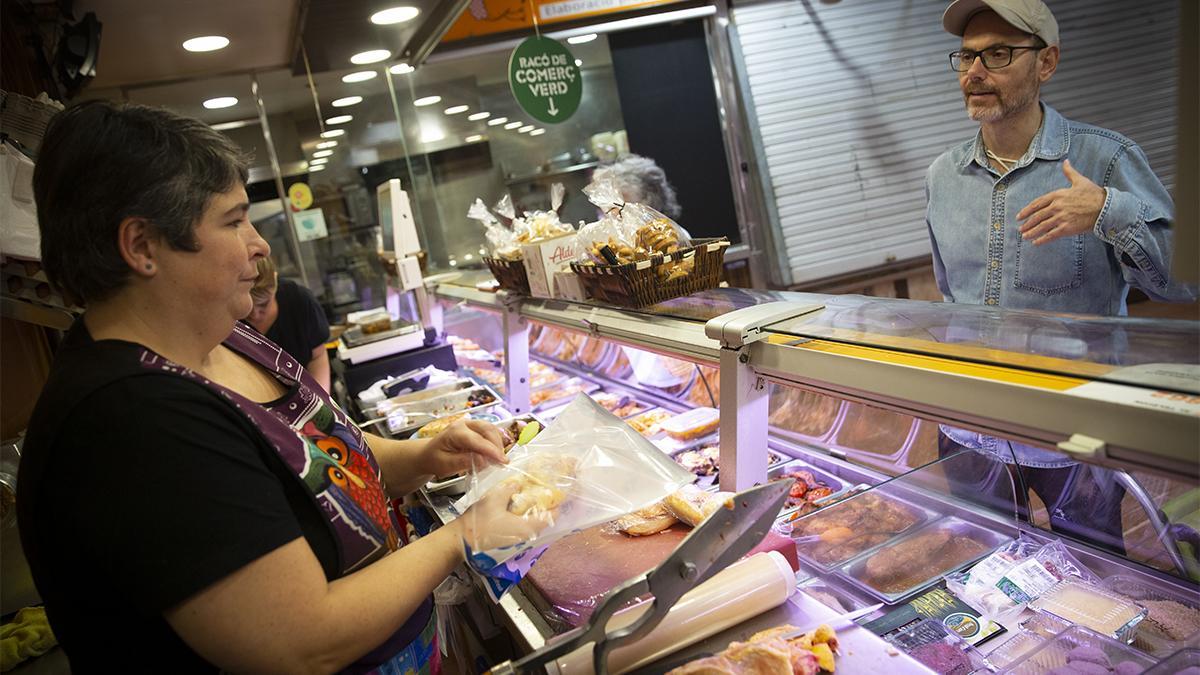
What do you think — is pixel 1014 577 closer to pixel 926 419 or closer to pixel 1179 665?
pixel 1179 665

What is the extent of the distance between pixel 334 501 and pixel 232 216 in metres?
0.57

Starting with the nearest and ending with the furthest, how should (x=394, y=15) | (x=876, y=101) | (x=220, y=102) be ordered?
(x=394, y=15) → (x=876, y=101) → (x=220, y=102)

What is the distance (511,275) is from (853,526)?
185cm

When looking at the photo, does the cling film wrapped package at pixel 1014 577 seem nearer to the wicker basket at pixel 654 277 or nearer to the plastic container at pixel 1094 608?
the plastic container at pixel 1094 608

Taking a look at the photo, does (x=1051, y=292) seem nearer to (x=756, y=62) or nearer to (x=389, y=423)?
(x=389, y=423)

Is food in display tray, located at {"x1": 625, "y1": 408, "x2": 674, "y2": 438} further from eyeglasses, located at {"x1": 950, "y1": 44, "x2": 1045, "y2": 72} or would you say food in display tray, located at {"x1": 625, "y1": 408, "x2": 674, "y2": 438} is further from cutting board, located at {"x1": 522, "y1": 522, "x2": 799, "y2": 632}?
eyeglasses, located at {"x1": 950, "y1": 44, "x2": 1045, "y2": 72}

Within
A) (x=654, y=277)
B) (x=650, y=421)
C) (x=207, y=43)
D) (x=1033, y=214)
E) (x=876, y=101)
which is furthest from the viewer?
(x=876, y=101)

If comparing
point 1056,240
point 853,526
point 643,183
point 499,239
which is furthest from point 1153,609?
point 643,183

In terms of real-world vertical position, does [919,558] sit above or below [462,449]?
below

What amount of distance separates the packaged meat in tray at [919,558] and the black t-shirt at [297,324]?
333 centimetres

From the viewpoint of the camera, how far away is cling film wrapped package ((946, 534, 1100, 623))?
5.28 feet

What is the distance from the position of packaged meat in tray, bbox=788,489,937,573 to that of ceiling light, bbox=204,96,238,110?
7343 mm

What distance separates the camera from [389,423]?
3.32 meters

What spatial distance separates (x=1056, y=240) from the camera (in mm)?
2373
